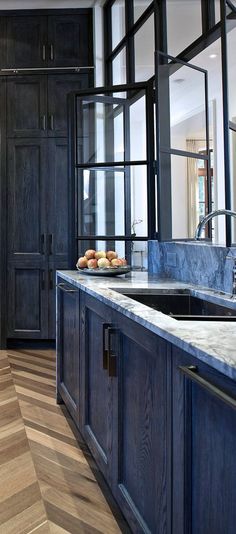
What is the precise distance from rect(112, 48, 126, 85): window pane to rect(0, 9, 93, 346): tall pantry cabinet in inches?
9.6

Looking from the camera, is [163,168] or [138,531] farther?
[163,168]

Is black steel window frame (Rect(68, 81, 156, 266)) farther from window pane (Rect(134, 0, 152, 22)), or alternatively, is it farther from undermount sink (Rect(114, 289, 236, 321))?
undermount sink (Rect(114, 289, 236, 321))

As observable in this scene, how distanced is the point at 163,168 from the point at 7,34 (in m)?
2.66

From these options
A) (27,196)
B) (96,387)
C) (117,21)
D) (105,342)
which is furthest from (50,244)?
(105,342)

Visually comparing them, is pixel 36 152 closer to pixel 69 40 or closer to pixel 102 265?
pixel 69 40

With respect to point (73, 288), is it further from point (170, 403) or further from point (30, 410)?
point (170, 403)

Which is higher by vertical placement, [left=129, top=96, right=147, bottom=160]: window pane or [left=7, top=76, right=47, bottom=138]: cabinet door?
[left=7, top=76, right=47, bottom=138]: cabinet door

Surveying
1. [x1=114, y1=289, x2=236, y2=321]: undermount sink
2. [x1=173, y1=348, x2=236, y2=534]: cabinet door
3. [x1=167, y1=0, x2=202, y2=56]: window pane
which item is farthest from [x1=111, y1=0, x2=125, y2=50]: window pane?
[x1=173, y1=348, x2=236, y2=534]: cabinet door

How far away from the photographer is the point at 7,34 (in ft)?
15.4

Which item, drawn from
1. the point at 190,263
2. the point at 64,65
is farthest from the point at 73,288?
the point at 64,65

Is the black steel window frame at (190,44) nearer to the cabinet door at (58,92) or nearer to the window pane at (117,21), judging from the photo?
the window pane at (117,21)

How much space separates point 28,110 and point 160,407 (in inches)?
155

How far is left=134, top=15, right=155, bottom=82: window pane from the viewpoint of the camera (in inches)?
150

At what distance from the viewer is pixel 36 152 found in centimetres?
466
